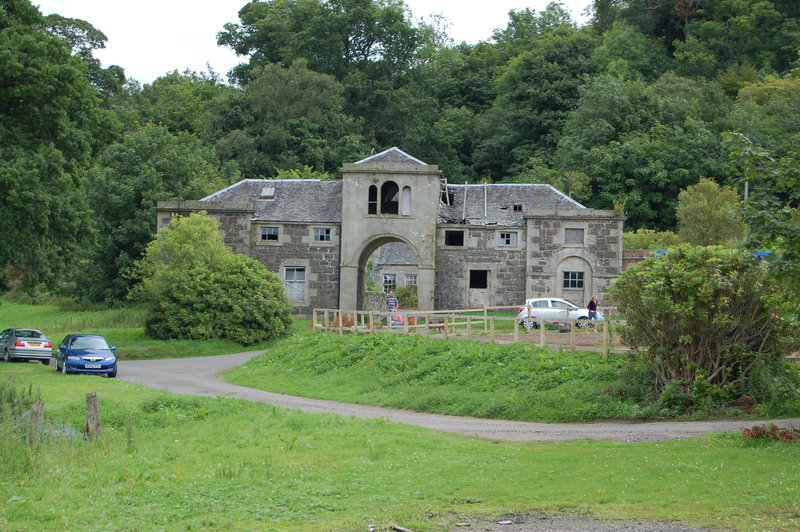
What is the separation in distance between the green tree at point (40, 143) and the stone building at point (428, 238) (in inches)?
550

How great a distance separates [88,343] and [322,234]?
19026mm

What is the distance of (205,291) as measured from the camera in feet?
133

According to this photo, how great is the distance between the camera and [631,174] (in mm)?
64250

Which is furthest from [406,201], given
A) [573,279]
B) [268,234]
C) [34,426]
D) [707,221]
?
[34,426]

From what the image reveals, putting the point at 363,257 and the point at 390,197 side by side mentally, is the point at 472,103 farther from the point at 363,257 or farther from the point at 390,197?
the point at 363,257

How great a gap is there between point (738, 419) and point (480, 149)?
2400 inches

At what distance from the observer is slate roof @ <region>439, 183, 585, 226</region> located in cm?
4819

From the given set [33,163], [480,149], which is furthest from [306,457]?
[480,149]

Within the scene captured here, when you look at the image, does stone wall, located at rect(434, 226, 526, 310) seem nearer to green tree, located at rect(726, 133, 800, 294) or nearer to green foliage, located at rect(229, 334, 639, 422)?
green foliage, located at rect(229, 334, 639, 422)

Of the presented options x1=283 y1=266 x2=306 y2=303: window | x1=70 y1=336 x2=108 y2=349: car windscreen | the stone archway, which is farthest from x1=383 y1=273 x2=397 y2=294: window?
x1=70 y1=336 x2=108 y2=349: car windscreen

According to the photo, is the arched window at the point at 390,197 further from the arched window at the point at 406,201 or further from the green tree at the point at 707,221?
the green tree at the point at 707,221

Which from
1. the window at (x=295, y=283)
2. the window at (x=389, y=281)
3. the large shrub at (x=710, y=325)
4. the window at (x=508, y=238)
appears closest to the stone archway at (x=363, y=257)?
the window at (x=295, y=283)

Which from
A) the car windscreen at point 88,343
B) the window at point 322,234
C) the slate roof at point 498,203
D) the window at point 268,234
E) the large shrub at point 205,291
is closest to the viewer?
the car windscreen at point 88,343

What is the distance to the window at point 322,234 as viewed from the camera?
1919 inches
